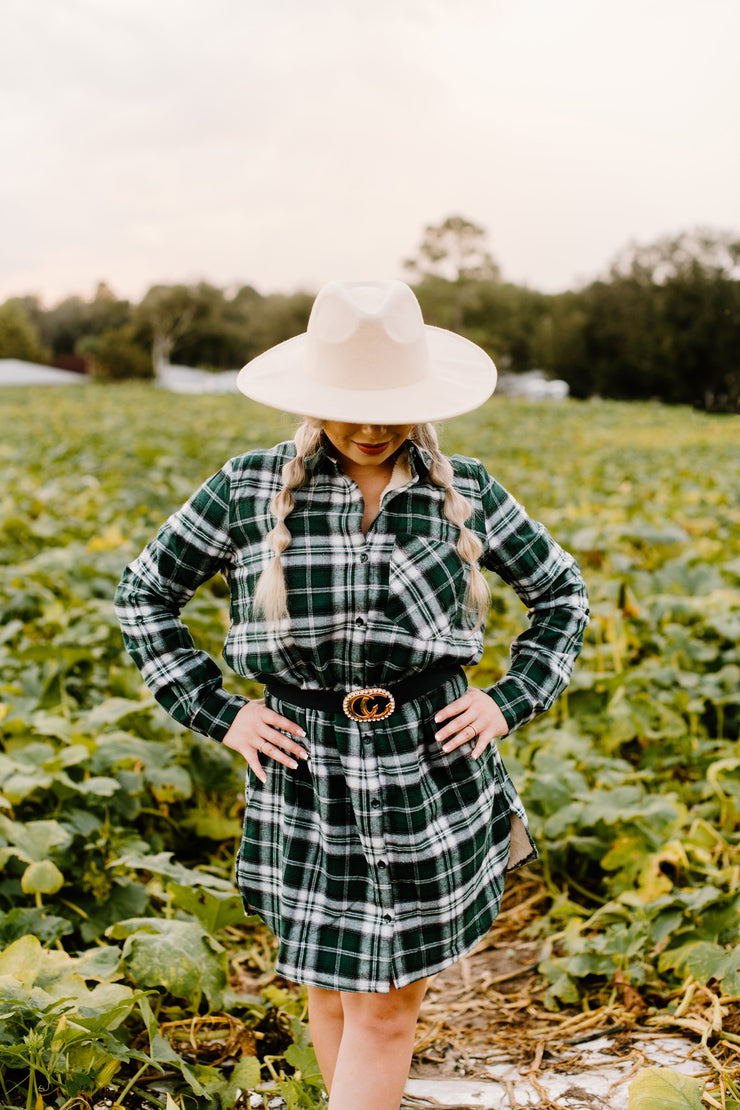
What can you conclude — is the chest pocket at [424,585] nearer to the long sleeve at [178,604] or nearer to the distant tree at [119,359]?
the long sleeve at [178,604]

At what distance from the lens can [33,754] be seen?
8.32 feet

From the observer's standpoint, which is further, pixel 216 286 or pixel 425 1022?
pixel 216 286

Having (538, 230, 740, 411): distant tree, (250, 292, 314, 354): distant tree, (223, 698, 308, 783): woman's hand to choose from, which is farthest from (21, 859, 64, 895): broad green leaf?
(250, 292, 314, 354): distant tree

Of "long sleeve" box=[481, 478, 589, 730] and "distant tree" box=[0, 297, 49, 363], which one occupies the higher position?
"distant tree" box=[0, 297, 49, 363]

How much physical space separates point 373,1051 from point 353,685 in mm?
575

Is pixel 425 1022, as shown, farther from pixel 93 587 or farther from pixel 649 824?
pixel 93 587

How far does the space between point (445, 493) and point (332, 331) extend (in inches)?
12.5

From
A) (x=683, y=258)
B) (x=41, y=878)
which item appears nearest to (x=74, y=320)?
(x=683, y=258)

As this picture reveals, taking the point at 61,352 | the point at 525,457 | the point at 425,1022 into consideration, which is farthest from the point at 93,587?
the point at 61,352

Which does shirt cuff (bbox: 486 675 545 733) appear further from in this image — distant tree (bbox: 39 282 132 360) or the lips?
distant tree (bbox: 39 282 132 360)

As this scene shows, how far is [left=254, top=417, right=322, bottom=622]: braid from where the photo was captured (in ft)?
5.02

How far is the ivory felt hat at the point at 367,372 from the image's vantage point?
58.3 inches

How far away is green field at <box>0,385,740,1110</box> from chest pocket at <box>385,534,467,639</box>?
789mm

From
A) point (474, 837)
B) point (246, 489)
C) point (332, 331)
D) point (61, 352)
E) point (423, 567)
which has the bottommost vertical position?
point (474, 837)
